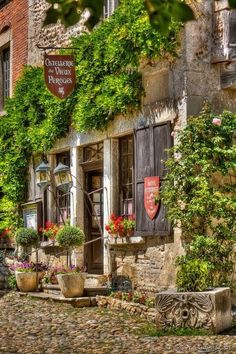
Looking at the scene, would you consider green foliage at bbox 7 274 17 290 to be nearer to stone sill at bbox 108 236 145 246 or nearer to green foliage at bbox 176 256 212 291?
stone sill at bbox 108 236 145 246

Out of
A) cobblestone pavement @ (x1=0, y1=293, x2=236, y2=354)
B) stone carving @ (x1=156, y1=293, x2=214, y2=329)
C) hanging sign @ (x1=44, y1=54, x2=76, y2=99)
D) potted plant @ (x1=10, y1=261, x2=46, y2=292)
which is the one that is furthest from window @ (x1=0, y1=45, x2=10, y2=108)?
stone carving @ (x1=156, y1=293, x2=214, y2=329)

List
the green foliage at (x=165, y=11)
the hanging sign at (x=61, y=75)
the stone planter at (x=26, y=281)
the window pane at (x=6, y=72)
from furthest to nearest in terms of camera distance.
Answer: the window pane at (x=6, y=72)
the stone planter at (x=26, y=281)
the hanging sign at (x=61, y=75)
the green foliage at (x=165, y=11)

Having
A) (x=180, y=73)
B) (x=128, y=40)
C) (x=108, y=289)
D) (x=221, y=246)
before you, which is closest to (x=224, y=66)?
(x=180, y=73)

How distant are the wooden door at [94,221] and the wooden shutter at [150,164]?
5.74ft

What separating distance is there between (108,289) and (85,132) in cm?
288

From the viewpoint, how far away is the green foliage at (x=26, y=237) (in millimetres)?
13350

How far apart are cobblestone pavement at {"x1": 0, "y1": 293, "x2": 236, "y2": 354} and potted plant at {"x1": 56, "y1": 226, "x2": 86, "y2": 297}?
291 mm

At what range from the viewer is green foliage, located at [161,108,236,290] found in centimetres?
969

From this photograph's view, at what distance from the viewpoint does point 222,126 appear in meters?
10.1

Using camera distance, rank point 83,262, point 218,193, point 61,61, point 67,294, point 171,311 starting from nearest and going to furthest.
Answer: point 171,311 → point 218,193 → point 67,294 → point 61,61 → point 83,262

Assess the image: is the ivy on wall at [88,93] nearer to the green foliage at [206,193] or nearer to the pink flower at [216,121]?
the pink flower at [216,121]

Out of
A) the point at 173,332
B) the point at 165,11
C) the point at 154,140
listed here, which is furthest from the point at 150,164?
the point at 165,11

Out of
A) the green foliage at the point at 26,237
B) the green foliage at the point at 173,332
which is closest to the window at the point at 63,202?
the green foliage at the point at 26,237

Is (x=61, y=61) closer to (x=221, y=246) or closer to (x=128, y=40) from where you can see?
(x=128, y=40)
